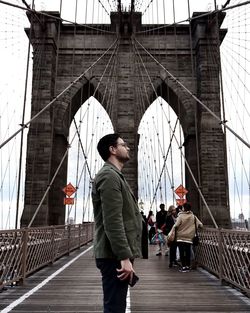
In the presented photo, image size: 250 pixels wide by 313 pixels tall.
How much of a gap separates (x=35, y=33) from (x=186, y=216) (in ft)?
53.7

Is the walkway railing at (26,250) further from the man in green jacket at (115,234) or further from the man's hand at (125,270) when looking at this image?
the man's hand at (125,270)

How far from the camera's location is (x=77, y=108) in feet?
81.0

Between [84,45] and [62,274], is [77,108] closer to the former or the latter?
[84,45]

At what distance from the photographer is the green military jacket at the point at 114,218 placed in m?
1.92

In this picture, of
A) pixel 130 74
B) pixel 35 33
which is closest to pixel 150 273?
pixel 130 74

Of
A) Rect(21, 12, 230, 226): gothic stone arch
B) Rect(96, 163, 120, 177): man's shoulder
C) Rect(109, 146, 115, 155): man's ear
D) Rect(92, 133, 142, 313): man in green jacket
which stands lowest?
Rect(92, 133, 142, 313): man in green jacket

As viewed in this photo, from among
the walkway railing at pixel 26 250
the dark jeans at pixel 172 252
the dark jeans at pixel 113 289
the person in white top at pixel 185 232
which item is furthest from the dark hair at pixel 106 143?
the dark jeans at pixel 172 252

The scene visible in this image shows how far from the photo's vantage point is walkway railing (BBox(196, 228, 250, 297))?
456cm

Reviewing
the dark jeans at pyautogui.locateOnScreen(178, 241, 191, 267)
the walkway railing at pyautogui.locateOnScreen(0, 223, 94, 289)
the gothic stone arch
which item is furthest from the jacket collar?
the gothic stone arch

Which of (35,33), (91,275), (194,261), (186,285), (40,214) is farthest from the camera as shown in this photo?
(35,33)

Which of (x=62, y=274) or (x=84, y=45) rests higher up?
(x=84, y=45)

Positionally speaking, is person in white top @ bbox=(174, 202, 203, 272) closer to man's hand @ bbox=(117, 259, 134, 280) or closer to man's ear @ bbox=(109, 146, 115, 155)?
man's ear @ bbox=(109, 146, 115, 155)

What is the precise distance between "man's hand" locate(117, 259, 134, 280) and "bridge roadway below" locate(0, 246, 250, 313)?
80.9 inches

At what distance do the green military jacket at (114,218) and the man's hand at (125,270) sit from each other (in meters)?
0.03
